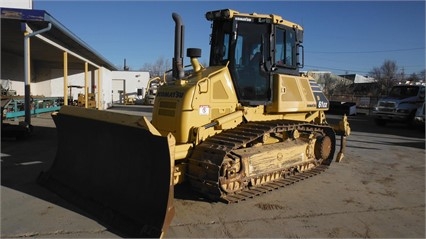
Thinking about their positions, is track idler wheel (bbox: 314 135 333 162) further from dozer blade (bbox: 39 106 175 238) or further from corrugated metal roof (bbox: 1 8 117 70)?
corrugated metal roof (bbox: 1 8 117 70)

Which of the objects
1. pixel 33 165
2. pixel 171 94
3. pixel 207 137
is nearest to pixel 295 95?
pixel 207 137

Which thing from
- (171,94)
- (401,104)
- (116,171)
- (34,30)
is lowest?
(116,171)

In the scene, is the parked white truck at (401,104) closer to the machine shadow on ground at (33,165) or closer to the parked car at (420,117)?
the parked car at (420,117)

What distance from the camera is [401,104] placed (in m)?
18.7

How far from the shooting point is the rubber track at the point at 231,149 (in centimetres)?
503

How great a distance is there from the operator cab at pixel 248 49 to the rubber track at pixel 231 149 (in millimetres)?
616

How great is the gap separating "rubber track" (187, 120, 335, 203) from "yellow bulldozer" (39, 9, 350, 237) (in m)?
0.02

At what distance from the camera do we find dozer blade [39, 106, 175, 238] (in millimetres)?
4312

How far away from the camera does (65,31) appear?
44.2 ft

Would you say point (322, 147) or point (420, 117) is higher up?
point (420, 117)

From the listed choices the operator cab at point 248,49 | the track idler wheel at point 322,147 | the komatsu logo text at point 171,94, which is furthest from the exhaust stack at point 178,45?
the track idler wheel at point 322,147

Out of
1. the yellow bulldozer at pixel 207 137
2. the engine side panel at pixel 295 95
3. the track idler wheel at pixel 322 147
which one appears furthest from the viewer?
the track idler wheel at pixel 322 147

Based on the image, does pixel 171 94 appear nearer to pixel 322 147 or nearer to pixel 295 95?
pixel 295 95

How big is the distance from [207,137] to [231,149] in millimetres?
772
